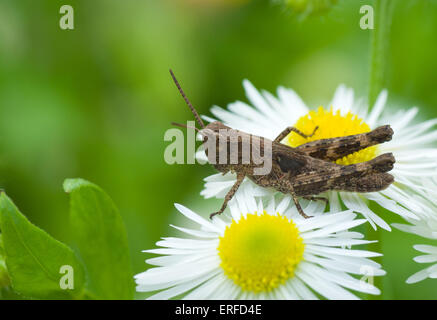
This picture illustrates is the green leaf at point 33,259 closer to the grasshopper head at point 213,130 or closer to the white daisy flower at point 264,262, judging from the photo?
the white daisy flower at point 264,262

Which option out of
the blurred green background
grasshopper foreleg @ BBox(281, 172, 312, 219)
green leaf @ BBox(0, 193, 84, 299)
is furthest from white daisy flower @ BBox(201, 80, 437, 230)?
the blurred green background

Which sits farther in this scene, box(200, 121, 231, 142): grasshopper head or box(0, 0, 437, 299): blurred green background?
box(0, 0, 437, 299): blurred green background

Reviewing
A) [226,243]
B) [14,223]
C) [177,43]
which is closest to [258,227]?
[226,243]

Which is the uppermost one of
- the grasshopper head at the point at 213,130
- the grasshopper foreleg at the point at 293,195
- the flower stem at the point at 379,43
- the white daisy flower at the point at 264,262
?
the flower stem at the point at 379,43

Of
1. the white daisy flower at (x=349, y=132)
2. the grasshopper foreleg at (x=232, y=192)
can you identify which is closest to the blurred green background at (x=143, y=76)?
the white daisy flower at (x=349, y=132)

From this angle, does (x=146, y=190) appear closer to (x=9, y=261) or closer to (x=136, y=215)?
(x=136, y=215)

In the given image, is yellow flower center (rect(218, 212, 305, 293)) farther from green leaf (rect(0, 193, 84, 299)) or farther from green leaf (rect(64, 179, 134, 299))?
green leaf (rect(0, 193, 84, 299))
